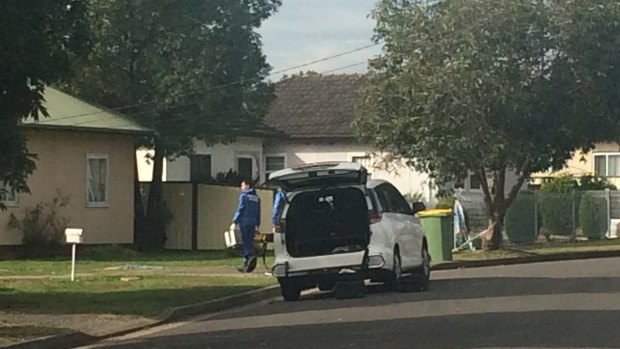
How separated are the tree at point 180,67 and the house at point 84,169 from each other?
0.89 metres

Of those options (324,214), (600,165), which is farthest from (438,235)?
(600,165)

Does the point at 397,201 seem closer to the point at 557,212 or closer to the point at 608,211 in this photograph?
→ the point at 557,212

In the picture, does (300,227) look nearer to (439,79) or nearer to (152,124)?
Result: (439,79)

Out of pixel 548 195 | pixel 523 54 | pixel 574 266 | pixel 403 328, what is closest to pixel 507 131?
pixel 523 54

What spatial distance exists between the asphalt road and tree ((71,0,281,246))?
13.5 metres

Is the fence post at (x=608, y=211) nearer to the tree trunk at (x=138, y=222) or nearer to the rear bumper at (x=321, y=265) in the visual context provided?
the tree trunk at (x=138, y=222)

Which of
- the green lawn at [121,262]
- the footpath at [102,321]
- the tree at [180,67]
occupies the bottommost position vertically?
the footpath at [102,321]

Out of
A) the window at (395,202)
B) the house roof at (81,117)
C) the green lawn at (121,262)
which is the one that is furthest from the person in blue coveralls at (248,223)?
the house roof at (81,117)

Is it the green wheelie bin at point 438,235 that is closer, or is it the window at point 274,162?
the green wheelie bin at point 438,235

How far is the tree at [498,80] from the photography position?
105 feet

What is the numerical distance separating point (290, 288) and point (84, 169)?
50.9 feet

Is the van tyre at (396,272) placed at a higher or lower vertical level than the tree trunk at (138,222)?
lower

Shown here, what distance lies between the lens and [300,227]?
21375mm

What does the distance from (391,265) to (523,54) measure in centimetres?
1222
